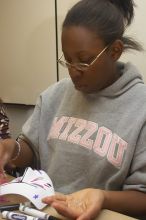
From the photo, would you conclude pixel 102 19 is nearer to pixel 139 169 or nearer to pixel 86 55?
pixel 86 55

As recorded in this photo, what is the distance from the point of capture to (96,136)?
1.01 metres

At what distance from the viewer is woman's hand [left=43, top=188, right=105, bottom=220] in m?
0.74

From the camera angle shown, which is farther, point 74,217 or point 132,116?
point 132,116

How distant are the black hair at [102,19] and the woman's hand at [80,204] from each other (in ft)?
1.40

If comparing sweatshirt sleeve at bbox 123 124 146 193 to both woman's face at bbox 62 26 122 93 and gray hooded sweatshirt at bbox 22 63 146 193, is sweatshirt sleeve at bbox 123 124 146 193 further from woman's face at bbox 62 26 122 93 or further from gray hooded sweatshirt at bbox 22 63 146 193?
woman's face at bbox 62 26 122 93

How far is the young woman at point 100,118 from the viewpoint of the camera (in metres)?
0.94

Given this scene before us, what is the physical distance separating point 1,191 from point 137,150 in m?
0.36

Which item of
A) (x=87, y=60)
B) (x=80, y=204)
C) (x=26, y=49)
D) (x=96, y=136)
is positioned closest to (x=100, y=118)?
(x=96, y=136)

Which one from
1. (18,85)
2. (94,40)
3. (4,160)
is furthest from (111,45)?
(18,85)

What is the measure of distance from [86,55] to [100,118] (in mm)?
194

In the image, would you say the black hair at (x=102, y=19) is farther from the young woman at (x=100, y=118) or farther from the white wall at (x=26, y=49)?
the white wall at (x=26, y=49)

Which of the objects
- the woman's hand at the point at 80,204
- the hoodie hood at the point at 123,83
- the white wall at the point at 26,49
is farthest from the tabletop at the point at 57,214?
the white wall at the point at 26,49

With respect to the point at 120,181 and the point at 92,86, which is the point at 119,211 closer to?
the point at 120,181

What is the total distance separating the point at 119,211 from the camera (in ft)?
2.86
